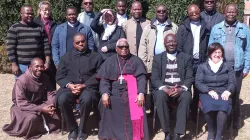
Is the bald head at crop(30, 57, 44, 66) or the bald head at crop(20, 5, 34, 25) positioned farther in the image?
the bald head at crop(20, 5, 34, 25)

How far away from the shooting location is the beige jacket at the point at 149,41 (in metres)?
5.94

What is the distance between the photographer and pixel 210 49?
217 inches

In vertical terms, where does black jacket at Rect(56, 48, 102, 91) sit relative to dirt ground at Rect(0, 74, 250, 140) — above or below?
above

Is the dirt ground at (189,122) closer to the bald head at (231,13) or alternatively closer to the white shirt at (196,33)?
the white shirt at (196,33)

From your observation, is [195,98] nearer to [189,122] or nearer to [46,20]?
[189,122]

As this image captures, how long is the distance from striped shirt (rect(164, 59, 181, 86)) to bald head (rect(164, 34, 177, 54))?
173 mm

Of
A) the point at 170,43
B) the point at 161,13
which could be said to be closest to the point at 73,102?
the point at 170,43

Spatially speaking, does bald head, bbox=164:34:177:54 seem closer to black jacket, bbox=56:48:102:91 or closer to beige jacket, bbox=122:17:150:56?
beige jacket, bbox=122:17:150:56

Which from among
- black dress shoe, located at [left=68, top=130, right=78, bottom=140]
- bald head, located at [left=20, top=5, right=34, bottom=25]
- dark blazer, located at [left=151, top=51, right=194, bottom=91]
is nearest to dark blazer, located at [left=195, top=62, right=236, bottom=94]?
dark blazer, located at [left=151, top=51, right=194, bottom=91]

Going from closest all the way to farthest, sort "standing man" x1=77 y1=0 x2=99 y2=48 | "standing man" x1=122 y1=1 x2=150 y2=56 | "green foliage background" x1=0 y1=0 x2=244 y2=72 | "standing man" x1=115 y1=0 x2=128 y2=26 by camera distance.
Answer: "standing man" x1=122 y1=1 x2=150 y2=56
"standing man" x1=115 y1=0 x2=128 y2=26
"standing man" x1=77 y1=0 x2=99 y2=48
"green foliage background" x1=0 y1=0 x2=244 y2=72

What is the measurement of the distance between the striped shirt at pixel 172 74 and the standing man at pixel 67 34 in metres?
1.37

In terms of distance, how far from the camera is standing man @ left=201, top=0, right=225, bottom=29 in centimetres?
594

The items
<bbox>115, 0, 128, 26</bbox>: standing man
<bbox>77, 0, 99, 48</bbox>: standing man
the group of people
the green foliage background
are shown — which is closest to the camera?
the group of people

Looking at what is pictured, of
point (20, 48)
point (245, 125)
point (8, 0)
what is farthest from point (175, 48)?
point (8, 0)
